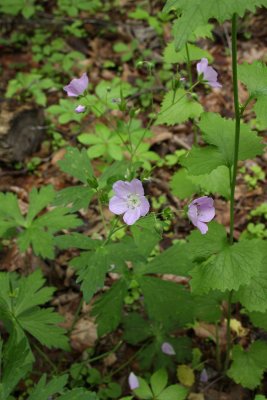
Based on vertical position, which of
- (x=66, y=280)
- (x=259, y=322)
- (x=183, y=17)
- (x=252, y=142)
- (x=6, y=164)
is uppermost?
(x=183, y=17)

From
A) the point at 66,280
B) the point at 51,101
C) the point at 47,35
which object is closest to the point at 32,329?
the point at 66,280

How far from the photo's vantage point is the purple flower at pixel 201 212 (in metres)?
1.76

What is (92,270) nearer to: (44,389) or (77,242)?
(77,242)

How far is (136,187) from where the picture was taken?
179 centimetres

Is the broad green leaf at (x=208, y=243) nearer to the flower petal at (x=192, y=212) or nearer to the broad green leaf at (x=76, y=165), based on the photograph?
the flower petal at (x=192, y=212)

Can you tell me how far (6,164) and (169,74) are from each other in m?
1.94

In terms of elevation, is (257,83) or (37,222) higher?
(257,83)

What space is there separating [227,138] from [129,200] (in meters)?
0.52

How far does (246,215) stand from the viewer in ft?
11.1

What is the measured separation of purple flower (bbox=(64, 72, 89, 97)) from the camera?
6.67 feet

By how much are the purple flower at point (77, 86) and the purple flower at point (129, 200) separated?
0.55 meters

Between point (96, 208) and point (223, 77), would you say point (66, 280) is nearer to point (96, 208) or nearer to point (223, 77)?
point (96, 208)

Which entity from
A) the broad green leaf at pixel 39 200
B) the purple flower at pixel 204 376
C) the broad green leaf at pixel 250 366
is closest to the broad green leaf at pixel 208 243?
the broad green leaf at pixel 250 366

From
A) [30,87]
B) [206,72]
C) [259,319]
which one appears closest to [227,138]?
[206,72]
